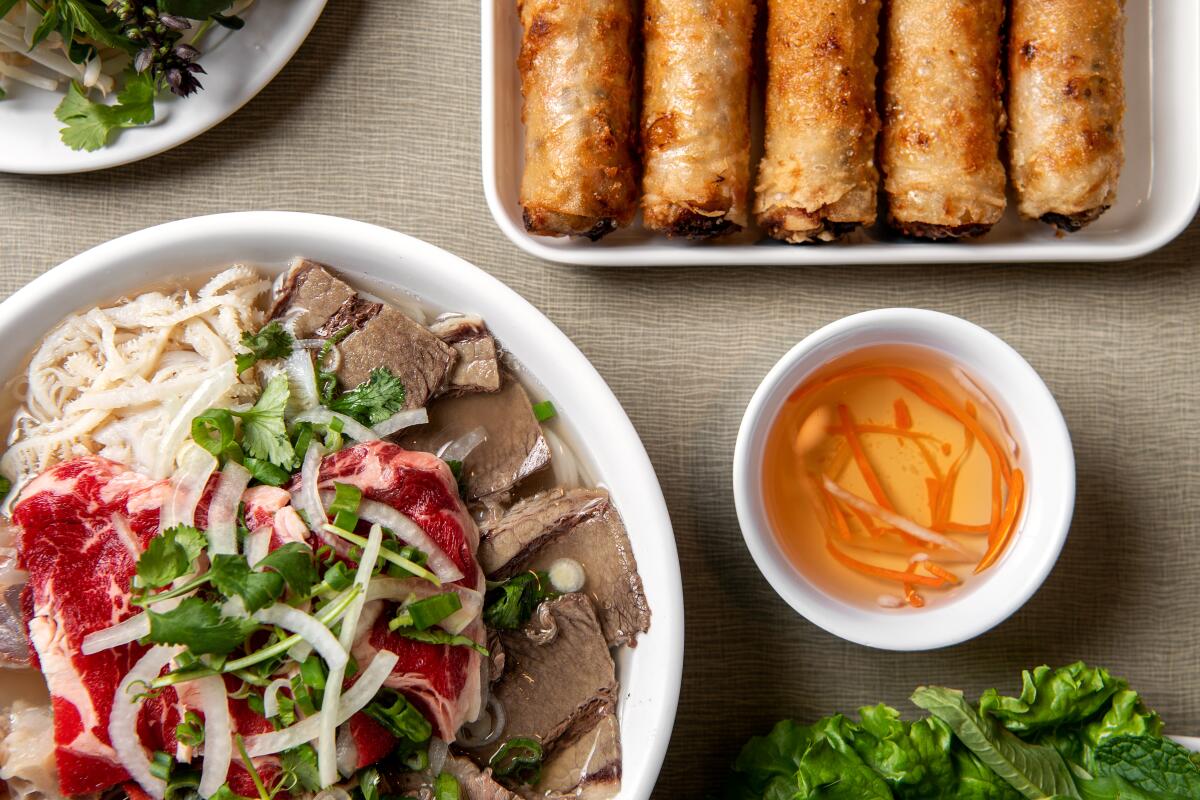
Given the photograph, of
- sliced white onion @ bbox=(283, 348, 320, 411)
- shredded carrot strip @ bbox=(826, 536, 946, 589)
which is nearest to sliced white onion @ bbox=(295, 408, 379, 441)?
sliced white onion @ bbox=(283, 348, 320, 411)

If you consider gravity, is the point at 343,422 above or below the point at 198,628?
above

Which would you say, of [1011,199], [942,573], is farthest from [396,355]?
[1011,199]

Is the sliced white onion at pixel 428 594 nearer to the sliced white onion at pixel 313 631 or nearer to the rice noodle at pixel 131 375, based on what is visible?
the sliced white onion at pixel 313 631

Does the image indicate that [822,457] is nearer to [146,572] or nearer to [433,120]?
[433,120]

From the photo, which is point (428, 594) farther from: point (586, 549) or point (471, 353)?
point (471, 353)

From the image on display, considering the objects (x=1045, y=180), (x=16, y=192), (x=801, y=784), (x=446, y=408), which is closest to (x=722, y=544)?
(x=801, y=784)

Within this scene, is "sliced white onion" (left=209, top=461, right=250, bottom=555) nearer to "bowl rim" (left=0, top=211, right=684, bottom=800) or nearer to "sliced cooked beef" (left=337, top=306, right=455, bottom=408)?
"sliced cooked beef" (left=337, top=306, right=455, bottom=408)

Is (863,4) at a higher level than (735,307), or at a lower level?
higher
